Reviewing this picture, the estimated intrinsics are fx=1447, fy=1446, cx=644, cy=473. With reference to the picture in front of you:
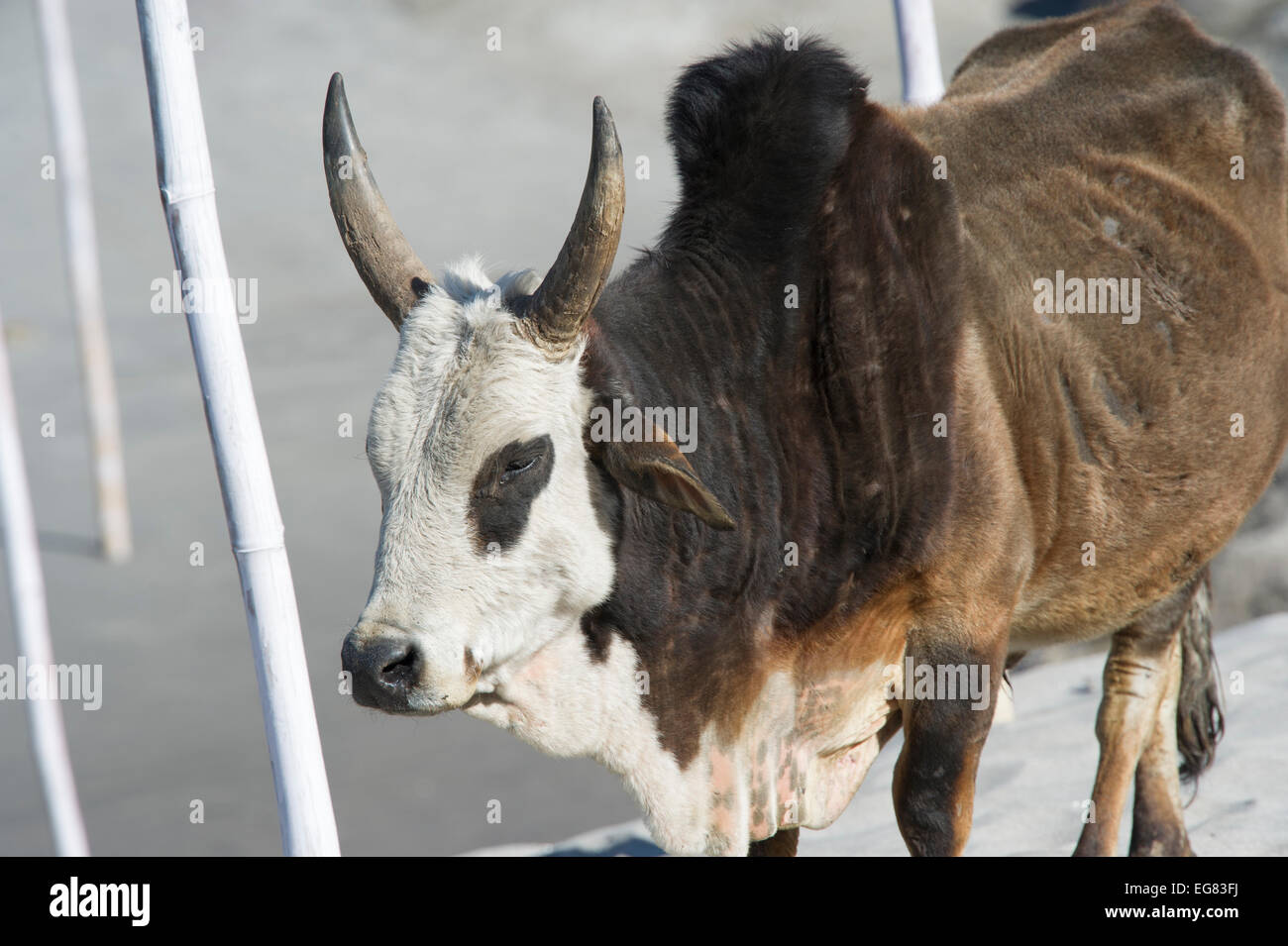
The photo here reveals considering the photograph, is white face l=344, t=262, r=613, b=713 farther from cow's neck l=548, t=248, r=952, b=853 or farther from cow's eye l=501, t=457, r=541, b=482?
cow's neck l=548, t=248, r=952, b=853

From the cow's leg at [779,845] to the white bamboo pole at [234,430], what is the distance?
1196 mm

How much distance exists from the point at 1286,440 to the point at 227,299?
2882 mm

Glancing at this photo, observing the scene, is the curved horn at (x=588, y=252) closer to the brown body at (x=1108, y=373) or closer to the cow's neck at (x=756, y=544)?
the cow's neck at (x=756, y=544)

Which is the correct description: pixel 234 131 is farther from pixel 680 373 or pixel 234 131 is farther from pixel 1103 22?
pixel 680 373

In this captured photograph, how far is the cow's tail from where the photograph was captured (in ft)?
14.0

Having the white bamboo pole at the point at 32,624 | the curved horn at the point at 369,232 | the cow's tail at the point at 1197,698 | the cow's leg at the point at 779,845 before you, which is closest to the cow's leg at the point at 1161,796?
the cow's tail at the point at 1197,698

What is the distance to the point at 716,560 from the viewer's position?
2.89m

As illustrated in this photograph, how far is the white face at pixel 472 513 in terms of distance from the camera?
2.51 meters

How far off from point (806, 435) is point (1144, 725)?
1.62 m

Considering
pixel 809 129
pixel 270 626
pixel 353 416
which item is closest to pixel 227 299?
pixel 270 626

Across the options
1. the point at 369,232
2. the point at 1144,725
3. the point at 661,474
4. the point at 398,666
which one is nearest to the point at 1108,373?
the point at 1144,725

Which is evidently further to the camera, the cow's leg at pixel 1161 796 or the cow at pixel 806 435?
the cow's leg at pixel 1161 796

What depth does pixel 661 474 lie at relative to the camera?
105 inches

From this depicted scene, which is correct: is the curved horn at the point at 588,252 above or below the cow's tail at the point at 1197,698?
above
